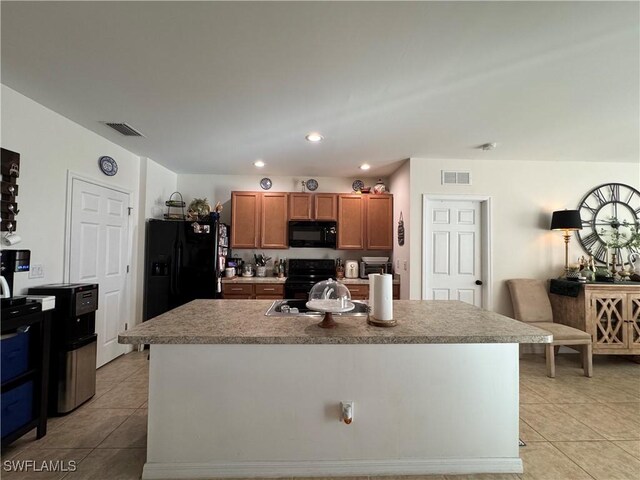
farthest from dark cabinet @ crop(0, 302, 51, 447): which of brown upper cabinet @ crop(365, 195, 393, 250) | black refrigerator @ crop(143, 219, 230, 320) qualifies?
brown upper cabinet @ crop(365, 195, 393, 250)

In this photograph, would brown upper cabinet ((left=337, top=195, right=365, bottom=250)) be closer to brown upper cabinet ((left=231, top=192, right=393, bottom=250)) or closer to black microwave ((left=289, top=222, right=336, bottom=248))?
brown upper cabinet ((left=231, top=192, right=393, bottom=250))

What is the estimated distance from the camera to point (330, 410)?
65.3 inches

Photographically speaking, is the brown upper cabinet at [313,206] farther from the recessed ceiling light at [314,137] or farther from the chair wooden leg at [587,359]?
the chair wooden leg at [587,359]

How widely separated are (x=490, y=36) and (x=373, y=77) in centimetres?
67

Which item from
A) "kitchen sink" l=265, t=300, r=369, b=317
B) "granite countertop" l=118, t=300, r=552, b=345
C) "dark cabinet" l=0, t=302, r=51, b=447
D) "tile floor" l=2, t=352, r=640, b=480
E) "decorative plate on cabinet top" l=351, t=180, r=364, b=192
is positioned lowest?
"tile floor" l=2, t=352, r=640, b=480

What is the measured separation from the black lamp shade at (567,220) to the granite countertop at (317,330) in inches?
92.0

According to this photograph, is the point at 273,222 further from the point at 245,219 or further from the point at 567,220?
the point at 567,220

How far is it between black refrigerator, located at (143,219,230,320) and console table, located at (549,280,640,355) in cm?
443

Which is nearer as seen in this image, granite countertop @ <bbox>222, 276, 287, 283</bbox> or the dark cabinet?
the dark cabinet

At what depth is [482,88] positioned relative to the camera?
202 cm

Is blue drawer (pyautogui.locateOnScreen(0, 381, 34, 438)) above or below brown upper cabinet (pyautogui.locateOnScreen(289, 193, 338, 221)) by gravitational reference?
below

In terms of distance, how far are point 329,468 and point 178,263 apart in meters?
2.99

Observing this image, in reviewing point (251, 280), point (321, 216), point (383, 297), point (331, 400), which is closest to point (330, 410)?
point (331, 400)

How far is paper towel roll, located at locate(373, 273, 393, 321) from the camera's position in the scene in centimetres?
172
